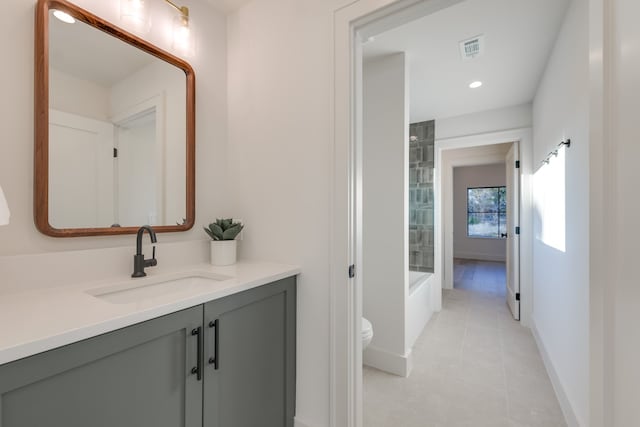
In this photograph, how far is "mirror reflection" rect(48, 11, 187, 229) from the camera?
3.69 ft

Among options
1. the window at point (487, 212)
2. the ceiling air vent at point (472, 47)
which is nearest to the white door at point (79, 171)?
the ceiling air vent at point (472, 47)

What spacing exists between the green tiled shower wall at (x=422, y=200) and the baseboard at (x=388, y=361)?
1569 millimetres

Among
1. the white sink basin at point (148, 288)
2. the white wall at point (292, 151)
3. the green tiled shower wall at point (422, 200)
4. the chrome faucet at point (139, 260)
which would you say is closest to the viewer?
the white sink basin at point (148, 288)

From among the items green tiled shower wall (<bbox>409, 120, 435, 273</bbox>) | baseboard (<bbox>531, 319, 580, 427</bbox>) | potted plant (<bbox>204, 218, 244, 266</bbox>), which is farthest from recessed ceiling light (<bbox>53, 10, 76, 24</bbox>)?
green tiled shower wall (<bbox>409, 120, 435, 273</bbox>)

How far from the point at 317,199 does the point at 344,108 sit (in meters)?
0.45

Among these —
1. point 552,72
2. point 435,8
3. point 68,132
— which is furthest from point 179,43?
point 552,72

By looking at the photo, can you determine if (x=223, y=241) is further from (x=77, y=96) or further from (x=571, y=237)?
(x=571, y=237)

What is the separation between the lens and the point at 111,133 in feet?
4.18

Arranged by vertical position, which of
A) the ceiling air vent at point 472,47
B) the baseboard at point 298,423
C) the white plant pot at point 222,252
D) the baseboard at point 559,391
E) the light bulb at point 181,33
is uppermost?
the ceiling air vent at point 472,47

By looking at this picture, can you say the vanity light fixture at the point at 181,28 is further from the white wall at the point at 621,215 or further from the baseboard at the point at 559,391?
the baseboard at the point at 559,391

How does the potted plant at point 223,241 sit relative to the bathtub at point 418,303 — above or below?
above

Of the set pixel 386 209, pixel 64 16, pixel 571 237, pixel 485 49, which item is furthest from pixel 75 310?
pixel 485 49

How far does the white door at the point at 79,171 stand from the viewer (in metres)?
1.11

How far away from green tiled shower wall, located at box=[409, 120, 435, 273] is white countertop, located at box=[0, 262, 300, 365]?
271cm
